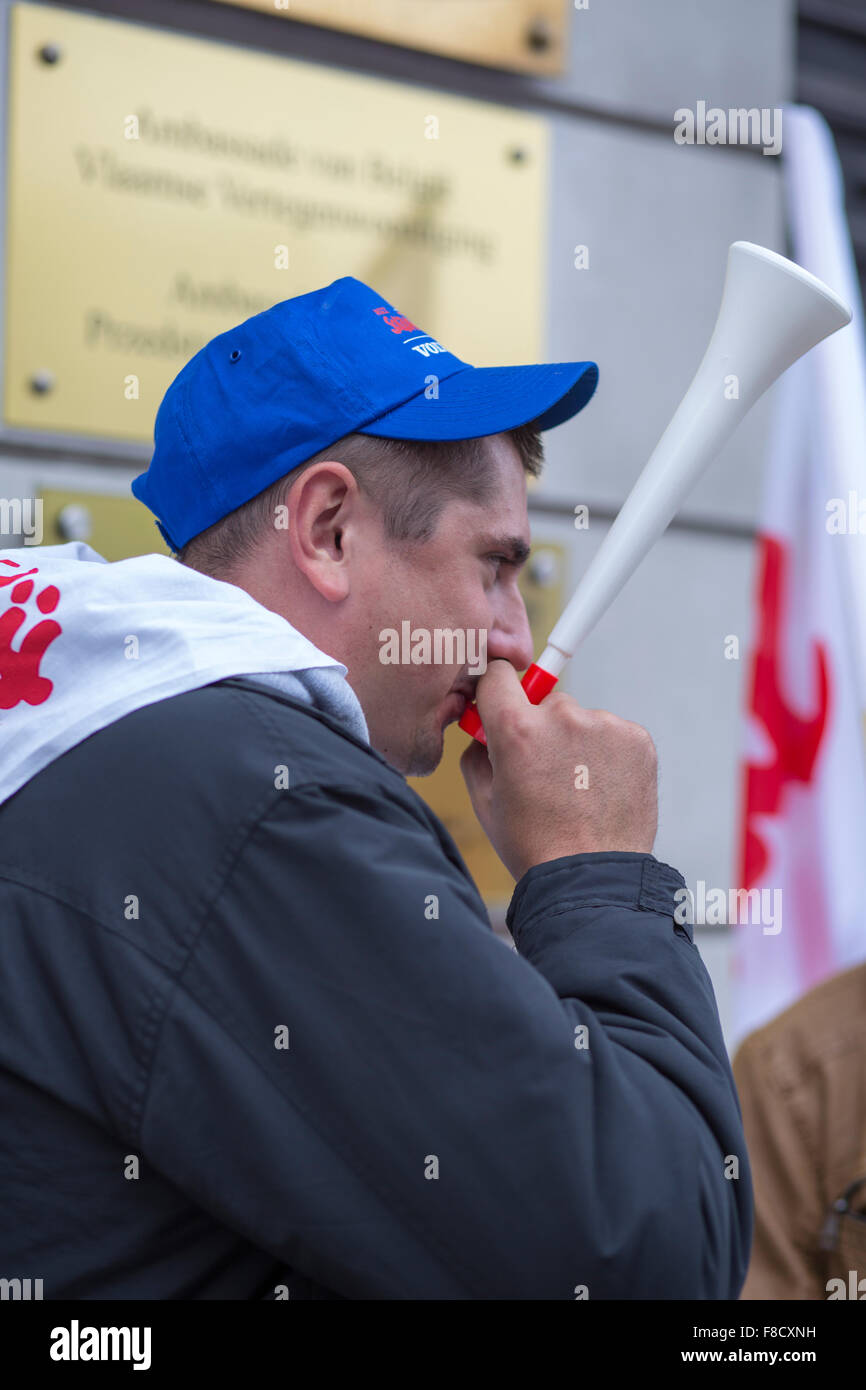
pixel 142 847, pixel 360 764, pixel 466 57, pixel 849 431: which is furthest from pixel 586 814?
pixel 466 57

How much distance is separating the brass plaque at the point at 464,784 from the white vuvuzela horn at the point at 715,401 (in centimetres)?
88

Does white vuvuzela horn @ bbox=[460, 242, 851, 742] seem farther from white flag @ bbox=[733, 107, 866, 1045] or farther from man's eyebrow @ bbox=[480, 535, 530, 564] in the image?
white flag @ bbox=[733, 107, 866, 1045]

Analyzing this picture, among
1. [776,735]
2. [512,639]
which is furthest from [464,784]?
[512,639]

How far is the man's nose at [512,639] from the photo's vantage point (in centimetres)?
167

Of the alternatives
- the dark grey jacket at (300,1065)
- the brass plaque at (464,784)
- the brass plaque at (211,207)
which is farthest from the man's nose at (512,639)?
the brass plaque at (211,207)

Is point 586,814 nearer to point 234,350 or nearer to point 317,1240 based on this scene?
point 317,1240

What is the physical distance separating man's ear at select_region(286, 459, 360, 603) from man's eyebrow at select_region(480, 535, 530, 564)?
0.17 metres

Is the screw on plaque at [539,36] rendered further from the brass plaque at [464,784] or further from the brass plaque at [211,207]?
the brass plaque at [464,784]

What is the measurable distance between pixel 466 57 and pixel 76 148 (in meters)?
0.78

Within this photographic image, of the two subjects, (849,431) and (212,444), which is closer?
(212,444)

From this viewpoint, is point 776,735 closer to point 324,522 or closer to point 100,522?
point 100,522

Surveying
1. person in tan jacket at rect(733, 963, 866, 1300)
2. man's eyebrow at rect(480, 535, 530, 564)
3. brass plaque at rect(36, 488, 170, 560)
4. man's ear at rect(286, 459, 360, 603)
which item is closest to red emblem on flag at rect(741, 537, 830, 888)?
person in tan jacket at rect(733, 963, 866, 1300)
